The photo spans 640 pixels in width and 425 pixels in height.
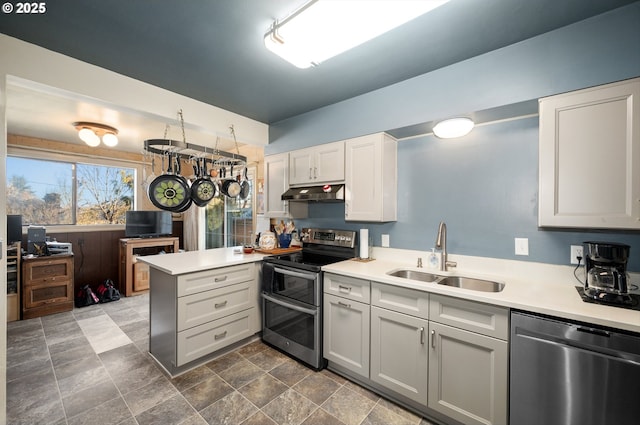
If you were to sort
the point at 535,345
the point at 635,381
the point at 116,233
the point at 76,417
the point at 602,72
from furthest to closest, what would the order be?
the point at 116,233
the point at 76,417
the point at 602,72
the point at 535,345
the point at 635,381

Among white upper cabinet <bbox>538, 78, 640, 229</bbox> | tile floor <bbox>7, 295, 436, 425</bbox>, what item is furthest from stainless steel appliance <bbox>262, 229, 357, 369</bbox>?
white upper cabinet <bbox>538, 78, 640, 229</bbox>

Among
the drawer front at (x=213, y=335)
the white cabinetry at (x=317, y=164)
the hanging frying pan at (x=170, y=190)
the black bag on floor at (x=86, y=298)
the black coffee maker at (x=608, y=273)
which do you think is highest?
the white cabinetry at (x=317, y=164)

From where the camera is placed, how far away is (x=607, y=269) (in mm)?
1425

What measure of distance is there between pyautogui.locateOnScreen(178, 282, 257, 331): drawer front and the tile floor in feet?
1.46

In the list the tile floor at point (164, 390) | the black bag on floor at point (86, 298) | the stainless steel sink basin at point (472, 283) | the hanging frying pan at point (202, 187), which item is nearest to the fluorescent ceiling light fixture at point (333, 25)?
the hanging frying pan at point (202, 187)

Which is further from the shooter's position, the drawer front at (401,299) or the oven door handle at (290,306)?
the oven door handle at (290,306)

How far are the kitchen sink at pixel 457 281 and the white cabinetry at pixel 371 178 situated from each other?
503mm

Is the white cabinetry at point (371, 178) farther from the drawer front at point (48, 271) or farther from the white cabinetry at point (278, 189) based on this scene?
the drawer front at point (48, 271)

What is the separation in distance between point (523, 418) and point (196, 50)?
9.80 ft

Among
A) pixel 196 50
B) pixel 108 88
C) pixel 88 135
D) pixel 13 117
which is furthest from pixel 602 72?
pixel 13 117

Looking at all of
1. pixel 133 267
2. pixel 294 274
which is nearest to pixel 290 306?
pixel 294 274

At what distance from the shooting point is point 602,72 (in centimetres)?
146

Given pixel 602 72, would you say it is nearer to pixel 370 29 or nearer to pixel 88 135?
pixel 370 29

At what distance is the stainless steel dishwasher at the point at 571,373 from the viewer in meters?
1.14
